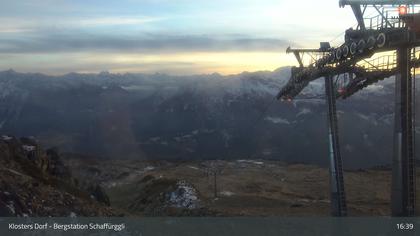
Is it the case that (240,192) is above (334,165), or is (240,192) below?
below

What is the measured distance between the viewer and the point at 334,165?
44719mm

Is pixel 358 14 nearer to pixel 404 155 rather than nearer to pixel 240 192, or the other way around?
pixel 404 155

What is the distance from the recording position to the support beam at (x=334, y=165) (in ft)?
145

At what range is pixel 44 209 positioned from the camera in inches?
Result: 1446

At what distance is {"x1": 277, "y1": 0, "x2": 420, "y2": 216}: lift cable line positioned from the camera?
35.2 metres

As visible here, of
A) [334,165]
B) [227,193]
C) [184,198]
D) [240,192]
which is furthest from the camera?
[240,192]

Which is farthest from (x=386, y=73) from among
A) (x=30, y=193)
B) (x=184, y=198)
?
(x=184, y=198)

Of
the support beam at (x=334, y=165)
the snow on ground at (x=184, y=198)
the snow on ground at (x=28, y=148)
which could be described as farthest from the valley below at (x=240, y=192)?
the support beam at (x=334, y=165)

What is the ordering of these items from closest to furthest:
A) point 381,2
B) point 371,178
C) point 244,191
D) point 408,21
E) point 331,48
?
1. point 408,21
2. point 381,2
3. point 331,48
4. point 244,191
5. point 371,178

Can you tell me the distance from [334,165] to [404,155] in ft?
32.0

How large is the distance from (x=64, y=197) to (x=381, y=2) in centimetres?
2406

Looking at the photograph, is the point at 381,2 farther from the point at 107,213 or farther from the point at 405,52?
the point at 107,213

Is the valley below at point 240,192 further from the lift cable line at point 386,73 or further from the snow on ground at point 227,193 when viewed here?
the lift cable line at point 386,73

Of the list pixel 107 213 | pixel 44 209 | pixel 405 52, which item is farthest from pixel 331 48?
pixel 44 209
